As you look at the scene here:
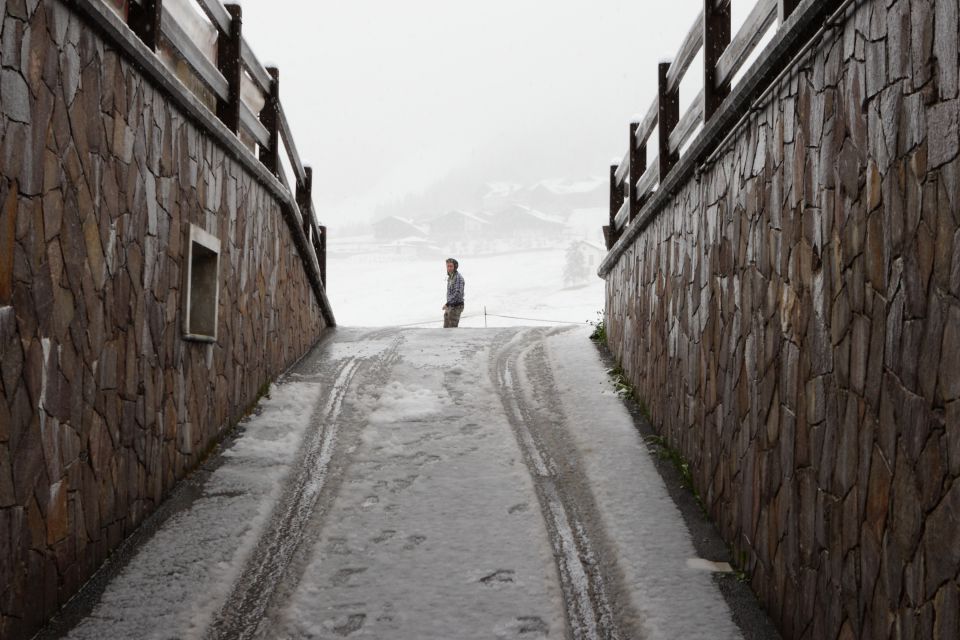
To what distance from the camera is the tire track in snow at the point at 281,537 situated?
375cm

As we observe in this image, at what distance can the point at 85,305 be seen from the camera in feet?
12.8

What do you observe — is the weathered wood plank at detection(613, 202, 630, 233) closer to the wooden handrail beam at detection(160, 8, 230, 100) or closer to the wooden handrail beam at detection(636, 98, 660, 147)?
the wooden handrail beam at detection(636, 98, 660, 147)

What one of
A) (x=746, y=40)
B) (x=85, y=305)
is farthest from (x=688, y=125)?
(x=85, y=305)

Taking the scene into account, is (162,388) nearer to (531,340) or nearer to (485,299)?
(531,340)

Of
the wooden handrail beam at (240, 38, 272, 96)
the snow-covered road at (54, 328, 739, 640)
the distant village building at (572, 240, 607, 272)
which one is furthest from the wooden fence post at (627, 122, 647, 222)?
the distant village building at (572, 240, 607, 272)

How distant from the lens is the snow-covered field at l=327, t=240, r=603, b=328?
38.2m

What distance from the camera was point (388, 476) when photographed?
554cm

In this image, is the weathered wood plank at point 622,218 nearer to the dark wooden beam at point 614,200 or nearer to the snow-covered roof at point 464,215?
the dark wooden beam at point 614,200

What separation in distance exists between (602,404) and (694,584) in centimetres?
319

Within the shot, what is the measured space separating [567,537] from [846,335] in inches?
90.4

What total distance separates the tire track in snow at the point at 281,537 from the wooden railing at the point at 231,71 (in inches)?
106

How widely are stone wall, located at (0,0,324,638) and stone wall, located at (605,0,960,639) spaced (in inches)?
129

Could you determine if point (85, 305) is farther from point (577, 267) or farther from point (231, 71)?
point (577, 267)

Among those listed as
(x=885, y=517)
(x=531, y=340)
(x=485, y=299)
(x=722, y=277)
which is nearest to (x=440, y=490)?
(x=722, y=277)
